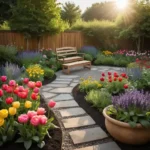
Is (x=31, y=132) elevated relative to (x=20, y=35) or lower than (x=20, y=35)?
lower

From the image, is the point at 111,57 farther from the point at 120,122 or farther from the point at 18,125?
the point at 18,125

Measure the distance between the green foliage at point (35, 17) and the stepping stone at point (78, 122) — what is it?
6.11m

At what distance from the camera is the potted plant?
9.11 feet

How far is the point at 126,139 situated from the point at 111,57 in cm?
752

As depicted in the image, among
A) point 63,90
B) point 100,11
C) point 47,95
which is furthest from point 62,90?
point 100,11

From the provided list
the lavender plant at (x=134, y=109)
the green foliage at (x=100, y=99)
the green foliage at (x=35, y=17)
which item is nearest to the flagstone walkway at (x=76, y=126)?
the green foliage at (x=100, y=99)

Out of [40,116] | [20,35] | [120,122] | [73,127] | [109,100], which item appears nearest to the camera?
[40,116]

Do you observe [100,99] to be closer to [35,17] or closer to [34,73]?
[34,73]

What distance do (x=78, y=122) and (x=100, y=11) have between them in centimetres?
3484

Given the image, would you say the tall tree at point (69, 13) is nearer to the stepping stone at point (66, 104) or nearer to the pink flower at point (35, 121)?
the stepping stone at point (66, 104)

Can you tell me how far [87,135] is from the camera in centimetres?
316

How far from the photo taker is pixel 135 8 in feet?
35.3

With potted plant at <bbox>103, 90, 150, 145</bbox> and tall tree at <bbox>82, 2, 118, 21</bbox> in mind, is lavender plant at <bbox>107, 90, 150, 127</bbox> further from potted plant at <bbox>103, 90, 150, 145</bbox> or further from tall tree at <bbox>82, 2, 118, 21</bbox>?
tall tree at <bbox>82, 2, 118, 21</bbox>

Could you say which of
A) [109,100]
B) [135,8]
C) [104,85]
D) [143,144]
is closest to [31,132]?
[143,144]
